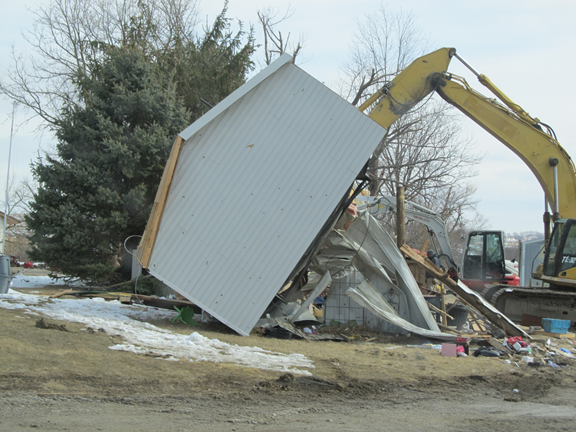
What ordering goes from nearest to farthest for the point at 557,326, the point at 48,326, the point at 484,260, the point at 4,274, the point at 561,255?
the point at 48,326 < the point at 561,255 < the point at 557,326 < the point at 4,274 < the point at 484,260

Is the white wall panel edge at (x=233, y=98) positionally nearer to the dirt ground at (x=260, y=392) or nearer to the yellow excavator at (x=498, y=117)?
the yellow excavator at (x=498, y=117)

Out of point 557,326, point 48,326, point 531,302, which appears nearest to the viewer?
point 48,326

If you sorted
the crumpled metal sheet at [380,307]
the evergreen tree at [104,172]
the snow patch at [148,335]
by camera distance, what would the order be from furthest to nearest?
the evergreen tree at [104,172] < the crumpled metal sheet at [380,307] < the snow patch at [148,335]

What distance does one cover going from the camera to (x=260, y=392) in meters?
5.39

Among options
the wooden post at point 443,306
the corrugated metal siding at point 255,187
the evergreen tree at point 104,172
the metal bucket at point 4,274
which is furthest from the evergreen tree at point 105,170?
the wooden post at point 443,306

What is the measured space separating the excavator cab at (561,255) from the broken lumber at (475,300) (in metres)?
1.13

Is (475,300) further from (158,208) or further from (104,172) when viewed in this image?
(104,172)

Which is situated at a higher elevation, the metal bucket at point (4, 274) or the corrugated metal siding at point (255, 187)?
the corrugated metal siding at point (255, 187)

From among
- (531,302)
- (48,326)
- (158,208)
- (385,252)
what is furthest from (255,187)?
(531,302)

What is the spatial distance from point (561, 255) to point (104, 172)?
11.9 meters

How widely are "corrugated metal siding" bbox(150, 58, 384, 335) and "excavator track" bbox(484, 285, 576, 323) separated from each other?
4.79 m

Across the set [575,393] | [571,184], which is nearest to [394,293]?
[571,184]

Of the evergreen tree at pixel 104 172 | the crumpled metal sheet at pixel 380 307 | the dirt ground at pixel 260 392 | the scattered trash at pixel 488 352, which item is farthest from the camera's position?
the evergreen tree at pixel 104 172

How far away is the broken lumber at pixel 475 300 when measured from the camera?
9344 mm
